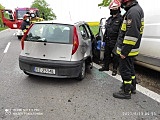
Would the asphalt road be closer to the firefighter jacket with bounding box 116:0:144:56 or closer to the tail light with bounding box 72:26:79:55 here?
the tail light with bounding box 72:26:79:55

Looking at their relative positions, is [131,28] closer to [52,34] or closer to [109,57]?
[52,34]

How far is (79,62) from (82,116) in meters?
1.64

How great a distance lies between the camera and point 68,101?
403cm

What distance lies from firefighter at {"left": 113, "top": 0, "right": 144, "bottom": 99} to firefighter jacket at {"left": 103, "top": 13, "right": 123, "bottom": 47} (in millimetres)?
1203

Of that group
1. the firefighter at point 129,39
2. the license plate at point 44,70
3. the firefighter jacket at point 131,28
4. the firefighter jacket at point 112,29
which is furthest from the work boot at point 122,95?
the firefighter jacket at point 112,29

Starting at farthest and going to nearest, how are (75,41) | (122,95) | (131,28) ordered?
1. (75,41)
2. (122,95)
3. (131,28)

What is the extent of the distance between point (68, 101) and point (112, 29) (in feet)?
7.35

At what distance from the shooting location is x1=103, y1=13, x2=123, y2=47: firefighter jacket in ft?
16.9

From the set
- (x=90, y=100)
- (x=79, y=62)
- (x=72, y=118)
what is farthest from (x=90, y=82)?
(x=72, y=118)

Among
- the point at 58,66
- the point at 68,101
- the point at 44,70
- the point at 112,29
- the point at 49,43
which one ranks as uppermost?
the point at 112,29

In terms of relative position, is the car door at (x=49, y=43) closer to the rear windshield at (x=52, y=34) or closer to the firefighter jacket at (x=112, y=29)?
the rear windshield at (x=52, y=34)

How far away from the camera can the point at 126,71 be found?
4.06m

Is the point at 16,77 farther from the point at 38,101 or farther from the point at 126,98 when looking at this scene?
the point at 126,98

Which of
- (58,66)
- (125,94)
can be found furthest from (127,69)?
(58,66)
